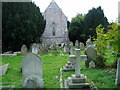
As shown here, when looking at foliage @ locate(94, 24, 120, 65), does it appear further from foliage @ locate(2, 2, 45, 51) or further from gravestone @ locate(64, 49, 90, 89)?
foliage @ locate(2, 2, 45, 51)

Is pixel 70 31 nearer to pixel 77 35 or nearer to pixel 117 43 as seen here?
pixel 77 35

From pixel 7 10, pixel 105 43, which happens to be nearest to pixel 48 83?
pixel 105 43

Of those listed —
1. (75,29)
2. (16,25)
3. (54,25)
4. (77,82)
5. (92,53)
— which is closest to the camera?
(77,82)

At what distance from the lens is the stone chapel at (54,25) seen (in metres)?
33.9

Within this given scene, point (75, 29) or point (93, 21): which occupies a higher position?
point (93, 21)

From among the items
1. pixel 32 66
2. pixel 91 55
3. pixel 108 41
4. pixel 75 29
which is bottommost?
pixel 32 66

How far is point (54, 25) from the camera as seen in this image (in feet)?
113

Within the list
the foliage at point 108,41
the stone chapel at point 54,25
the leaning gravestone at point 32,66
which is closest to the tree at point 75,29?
the stone chapel at point 54,25

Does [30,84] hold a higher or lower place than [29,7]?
lower

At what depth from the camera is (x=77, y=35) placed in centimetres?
3819

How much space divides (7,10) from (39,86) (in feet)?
57.6

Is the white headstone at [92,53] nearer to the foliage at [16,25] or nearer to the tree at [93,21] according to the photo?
the foliage at [16,25]

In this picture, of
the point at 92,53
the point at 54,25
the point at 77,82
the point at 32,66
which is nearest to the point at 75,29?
the point at 54,25

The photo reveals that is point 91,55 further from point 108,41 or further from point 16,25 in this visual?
point 16,25
